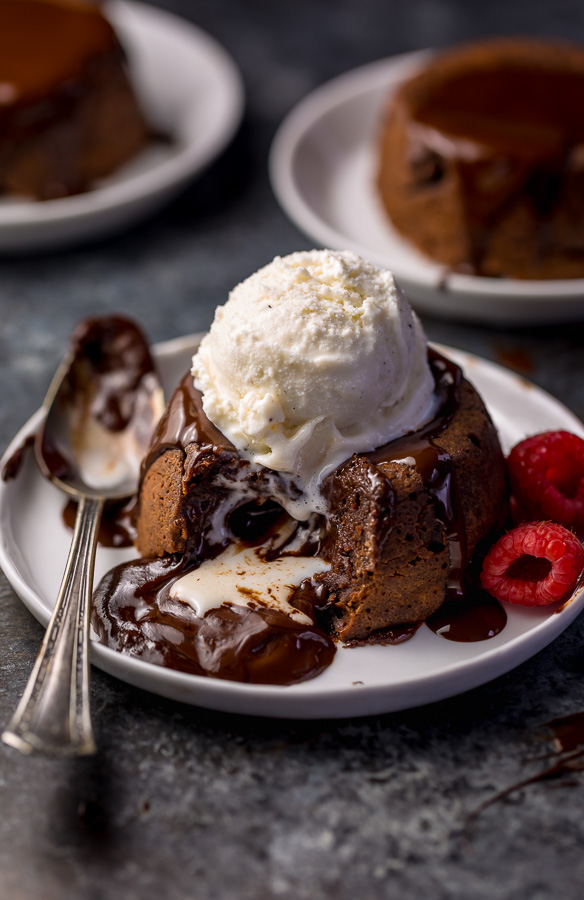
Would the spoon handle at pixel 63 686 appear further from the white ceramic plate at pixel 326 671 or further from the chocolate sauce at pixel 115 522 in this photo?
the chocolate sauce at pixel 115 522

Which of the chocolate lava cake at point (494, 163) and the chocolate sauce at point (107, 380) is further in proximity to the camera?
the chocolate lava cake at point (494, 163)

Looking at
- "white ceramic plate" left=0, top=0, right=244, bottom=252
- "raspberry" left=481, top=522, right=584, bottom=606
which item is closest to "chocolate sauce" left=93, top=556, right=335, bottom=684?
"raspberry" left=481, top=522, right=584, bottom=606

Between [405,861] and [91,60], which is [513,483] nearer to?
[405,861]

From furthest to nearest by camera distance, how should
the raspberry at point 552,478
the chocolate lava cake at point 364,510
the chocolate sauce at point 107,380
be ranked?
the chocolate sauce at point 107,380
the raspberry at point 552,478
the chocolate lava cake at point 364,510

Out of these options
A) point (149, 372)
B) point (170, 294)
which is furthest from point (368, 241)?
point (149, 372)

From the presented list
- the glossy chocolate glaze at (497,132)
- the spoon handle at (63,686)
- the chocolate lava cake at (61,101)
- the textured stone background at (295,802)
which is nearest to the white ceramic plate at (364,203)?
the glossy chocolate glaze at (497,132)

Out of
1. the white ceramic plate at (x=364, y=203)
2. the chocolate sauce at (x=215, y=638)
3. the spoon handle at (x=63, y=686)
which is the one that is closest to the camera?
the spoon handle at (x=63, y=686)
